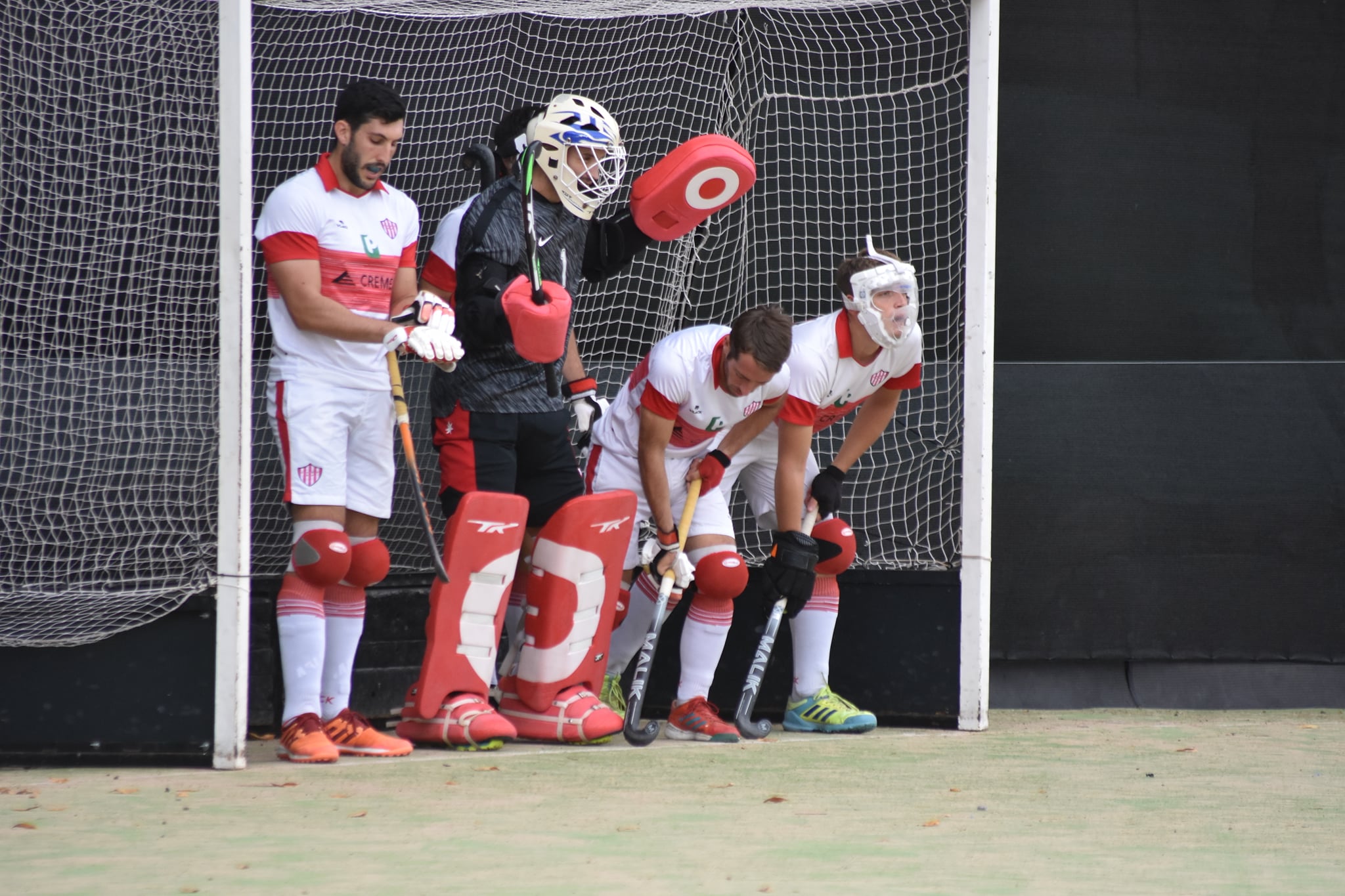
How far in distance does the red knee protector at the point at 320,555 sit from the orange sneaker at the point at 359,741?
31cm

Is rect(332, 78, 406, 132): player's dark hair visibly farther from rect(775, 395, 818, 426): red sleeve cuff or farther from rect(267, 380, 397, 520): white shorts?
rect(775, 395, 818, 426): red sleeve cuff

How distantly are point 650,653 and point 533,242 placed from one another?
966 mm

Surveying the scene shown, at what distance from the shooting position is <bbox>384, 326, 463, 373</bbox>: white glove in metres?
3.02

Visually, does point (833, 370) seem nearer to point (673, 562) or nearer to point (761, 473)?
point (761, 473)

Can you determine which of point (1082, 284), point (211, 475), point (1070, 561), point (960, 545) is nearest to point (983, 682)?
point (960, 545)

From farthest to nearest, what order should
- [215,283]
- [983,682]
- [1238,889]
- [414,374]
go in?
[414,374] < [983,682] < [215,283] < [1238,889]

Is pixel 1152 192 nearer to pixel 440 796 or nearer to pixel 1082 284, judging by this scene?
pixel 1082 284

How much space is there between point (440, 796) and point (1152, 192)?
9.08 feet

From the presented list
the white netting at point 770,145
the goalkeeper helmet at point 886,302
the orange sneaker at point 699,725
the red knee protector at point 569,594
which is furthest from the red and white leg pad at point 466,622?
the goalkeeper helmet at point 886,302

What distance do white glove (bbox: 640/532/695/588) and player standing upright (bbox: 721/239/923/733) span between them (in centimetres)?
26

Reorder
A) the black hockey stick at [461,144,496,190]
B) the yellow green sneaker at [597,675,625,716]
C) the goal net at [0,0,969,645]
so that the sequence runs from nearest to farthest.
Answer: the goal net at [0,0,969,645] → the black hockey stick at [461,144,496,190] → the yellow green sneaker at [597,675,625,716]

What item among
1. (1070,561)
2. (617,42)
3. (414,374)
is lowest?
(1070,561)

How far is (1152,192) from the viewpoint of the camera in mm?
4324

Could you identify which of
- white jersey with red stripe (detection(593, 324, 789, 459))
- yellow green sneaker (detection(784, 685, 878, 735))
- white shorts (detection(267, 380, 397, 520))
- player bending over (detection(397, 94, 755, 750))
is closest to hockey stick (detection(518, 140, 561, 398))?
player bending over (detection(397, 94, 755, 750))
